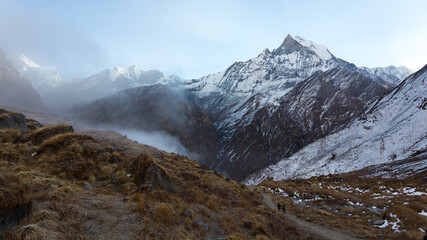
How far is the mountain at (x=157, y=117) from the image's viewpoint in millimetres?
155375

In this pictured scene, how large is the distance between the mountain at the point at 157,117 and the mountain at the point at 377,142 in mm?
78137

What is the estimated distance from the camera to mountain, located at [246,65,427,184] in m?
61.9

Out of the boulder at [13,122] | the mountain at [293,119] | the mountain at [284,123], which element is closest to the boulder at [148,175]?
the boulder at [13,122]

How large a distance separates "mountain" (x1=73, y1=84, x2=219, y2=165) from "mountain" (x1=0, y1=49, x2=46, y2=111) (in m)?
27.3

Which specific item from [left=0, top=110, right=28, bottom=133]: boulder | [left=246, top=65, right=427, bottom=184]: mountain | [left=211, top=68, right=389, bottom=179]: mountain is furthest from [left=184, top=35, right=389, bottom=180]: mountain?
[left=0, top=110, right=28, bottom=133]: boulder

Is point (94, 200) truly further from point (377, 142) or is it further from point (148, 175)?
point (377, 142)

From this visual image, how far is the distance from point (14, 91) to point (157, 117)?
87.3m

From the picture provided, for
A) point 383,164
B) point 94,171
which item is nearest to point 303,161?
point 383,164

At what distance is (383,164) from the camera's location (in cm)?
5922

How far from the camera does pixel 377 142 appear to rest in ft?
225

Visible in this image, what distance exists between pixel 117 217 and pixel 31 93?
181 m

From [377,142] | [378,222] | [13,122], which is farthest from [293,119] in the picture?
[13,122]

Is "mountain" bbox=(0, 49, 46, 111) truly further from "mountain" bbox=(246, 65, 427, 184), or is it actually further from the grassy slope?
the grassy slope

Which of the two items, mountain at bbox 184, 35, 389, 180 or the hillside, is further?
mountain at bbox 184, 35, 389, 180
